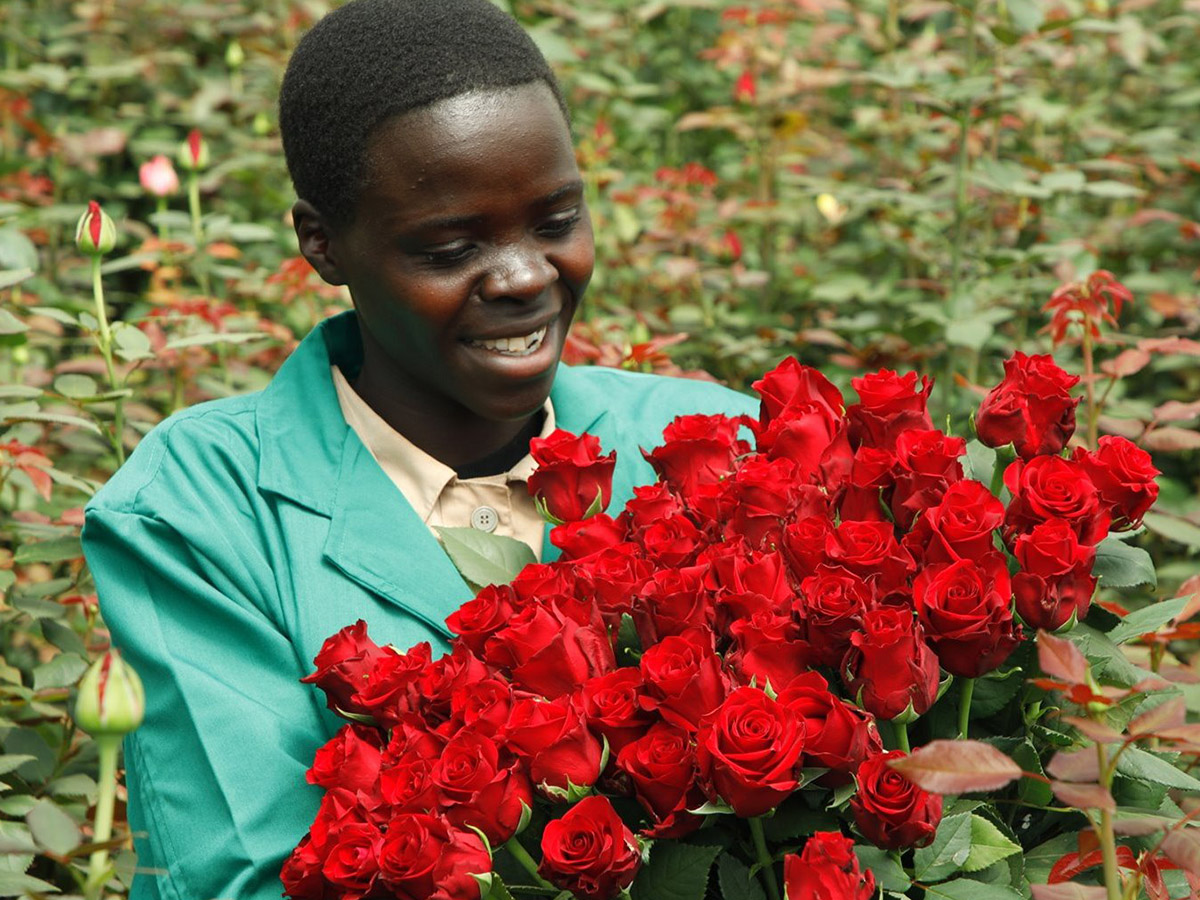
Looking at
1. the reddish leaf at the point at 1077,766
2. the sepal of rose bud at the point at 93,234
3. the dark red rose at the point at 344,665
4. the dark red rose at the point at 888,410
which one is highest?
the dark red rose at the point at 888,410

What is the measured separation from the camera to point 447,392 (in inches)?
65.2

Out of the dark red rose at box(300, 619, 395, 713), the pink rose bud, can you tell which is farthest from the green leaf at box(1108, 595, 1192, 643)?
the pink rose bud

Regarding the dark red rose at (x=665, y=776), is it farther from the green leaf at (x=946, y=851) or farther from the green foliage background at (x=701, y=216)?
the green foliage background at (x=701, y=216)

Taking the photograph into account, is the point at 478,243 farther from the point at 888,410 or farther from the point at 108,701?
the point at 108,701

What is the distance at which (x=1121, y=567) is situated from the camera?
1212 millimetres

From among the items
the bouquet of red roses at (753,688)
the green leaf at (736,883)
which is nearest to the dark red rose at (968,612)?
the bouquet of red roses at (753,688)

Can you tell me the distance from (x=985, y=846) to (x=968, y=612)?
0.62 ft

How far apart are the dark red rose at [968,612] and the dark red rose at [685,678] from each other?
16 cm

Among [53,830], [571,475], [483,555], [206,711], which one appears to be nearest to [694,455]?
[571,475]

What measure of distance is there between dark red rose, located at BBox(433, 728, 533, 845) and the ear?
0.84m

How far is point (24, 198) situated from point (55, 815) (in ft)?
8.85

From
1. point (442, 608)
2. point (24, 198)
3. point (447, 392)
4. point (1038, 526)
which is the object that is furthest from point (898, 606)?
point (24, 198)

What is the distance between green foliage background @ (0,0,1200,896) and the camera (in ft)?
6.97

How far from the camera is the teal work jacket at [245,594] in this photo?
4.44 ft
